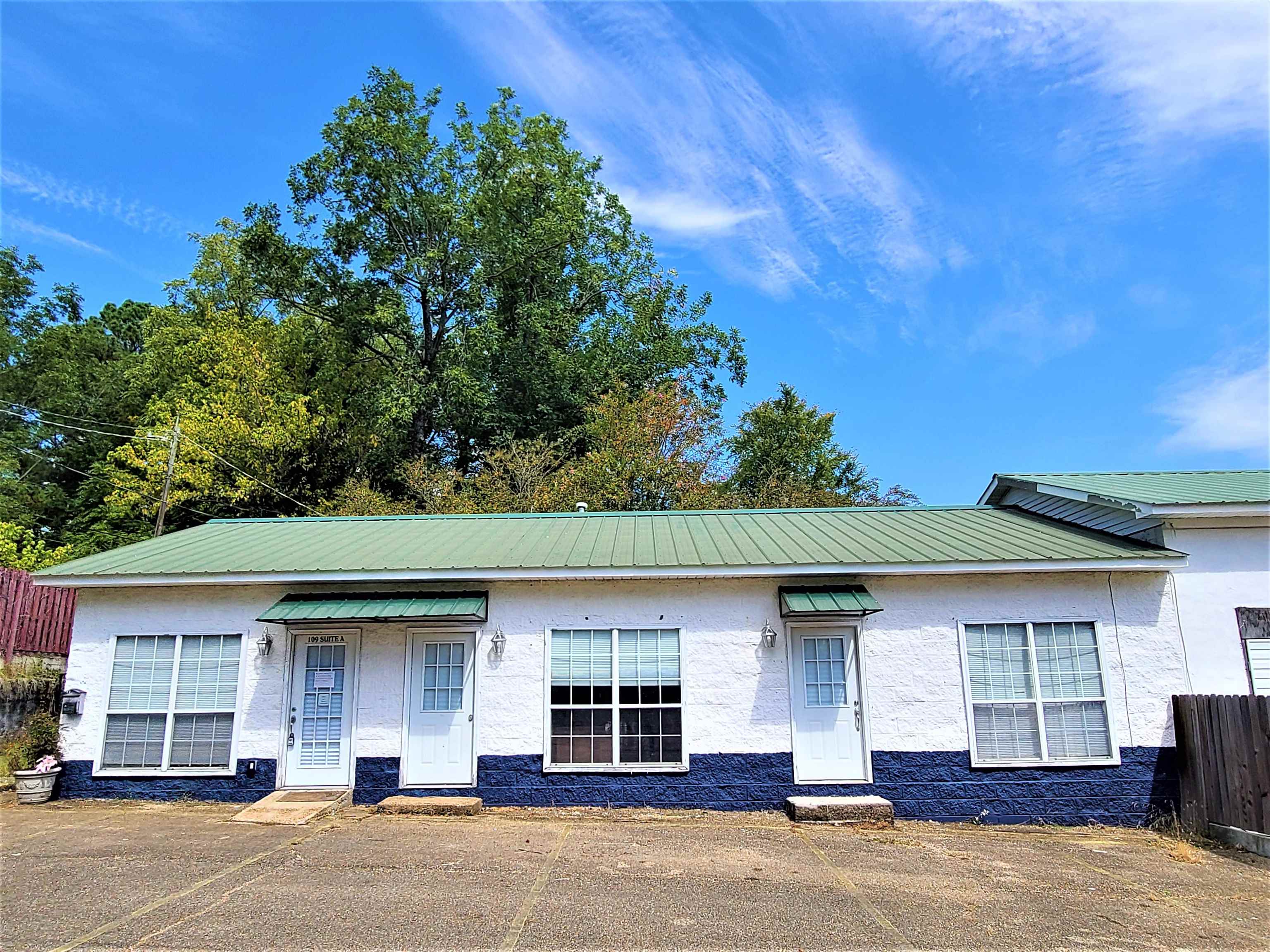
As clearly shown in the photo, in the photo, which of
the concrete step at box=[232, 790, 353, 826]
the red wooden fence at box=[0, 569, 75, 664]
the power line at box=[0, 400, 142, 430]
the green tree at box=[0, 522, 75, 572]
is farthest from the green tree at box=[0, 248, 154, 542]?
the concrete step at box=[232, 790, 353, 826]

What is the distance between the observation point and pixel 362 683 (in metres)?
10.1

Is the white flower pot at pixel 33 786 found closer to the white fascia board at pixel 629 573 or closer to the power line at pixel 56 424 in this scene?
the white fascia board at pixel 629 573

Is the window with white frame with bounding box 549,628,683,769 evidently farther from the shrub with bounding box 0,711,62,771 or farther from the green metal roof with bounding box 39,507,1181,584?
the shrub with bounding box 0,711,62,771

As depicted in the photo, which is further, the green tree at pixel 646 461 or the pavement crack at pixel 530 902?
the green tree at pixel 646 461

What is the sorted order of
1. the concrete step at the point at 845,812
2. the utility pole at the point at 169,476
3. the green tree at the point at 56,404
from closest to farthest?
1. the concrete step at the point at 845,812
2. the utility pole at the point at 169,476
3. the green tree at the point at 56,404

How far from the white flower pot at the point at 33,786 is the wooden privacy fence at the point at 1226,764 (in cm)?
1389

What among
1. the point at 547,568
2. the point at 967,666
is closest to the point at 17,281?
the point at 547,568

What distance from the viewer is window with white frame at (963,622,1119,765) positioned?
9.57 meters

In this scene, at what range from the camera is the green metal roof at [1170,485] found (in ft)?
→ 33.1

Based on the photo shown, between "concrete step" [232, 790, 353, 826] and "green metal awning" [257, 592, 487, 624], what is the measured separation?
2129mm

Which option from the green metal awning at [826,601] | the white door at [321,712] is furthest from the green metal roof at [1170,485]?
the white door at [321,712]

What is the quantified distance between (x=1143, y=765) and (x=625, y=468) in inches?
614

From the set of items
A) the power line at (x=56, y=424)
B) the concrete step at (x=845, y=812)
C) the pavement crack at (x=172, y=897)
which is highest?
the power line at (x=56, y=424)

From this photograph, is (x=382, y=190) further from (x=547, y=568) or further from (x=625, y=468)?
(x=547, y=568)
